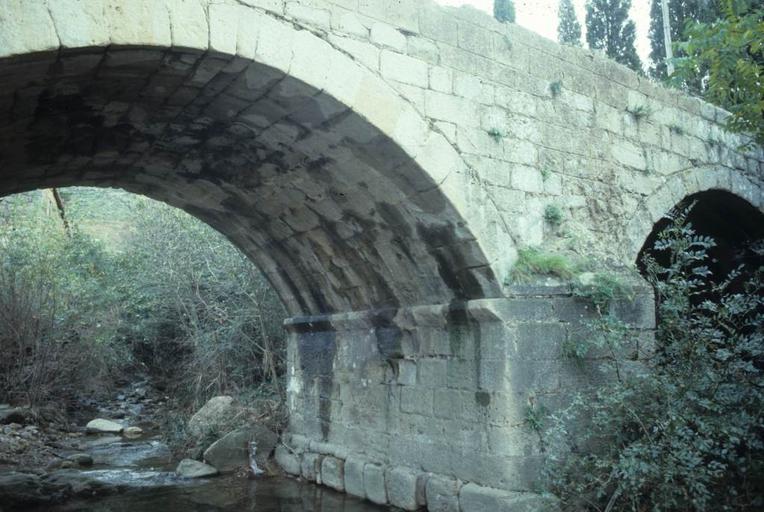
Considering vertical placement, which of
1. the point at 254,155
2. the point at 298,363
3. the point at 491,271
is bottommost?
the point at 298,363

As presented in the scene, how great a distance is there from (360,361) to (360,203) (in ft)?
6.50

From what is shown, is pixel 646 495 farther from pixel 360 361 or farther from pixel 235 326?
pixel 235 326

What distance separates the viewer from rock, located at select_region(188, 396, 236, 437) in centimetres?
922

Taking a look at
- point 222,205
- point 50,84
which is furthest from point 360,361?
point 50,84

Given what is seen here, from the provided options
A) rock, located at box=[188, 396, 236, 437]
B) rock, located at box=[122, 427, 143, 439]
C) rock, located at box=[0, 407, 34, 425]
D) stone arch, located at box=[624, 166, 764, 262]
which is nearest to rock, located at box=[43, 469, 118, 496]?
rock, located at box=[188, 396, 236, 437]

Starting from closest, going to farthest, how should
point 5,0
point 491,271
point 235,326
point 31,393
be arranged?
1. point 5,0
2. point 491,271
3. point 235,326
4. point 31,393

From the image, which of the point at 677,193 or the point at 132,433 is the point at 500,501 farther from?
the point at 132,433

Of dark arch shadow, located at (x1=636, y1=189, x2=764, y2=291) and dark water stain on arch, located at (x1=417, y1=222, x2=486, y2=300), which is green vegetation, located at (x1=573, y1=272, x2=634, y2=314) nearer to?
dark water stain on arch, located at (x1=417, y1=222, x2=486, y2=300)

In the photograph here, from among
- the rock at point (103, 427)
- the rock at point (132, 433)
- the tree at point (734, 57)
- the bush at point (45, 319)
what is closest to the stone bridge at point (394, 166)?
the tree at point (734, 57)

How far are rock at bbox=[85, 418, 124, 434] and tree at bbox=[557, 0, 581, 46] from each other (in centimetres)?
1788

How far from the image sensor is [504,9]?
13.7 metres

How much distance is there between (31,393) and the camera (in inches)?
479

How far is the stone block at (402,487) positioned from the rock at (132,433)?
22.5 ft

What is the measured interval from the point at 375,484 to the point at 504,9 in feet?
34.0
